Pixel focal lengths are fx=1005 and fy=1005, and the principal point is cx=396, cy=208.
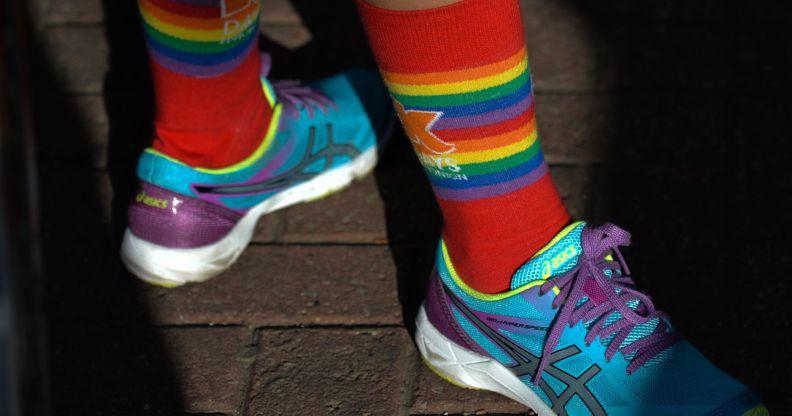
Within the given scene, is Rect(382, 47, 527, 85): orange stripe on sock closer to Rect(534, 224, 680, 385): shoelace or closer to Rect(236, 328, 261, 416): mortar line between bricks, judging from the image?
Rect(534, 224, 680, 385): shoelace

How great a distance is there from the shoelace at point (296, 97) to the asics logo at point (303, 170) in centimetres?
4

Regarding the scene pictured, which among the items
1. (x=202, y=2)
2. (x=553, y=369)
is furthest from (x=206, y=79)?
(x=553, y=369)

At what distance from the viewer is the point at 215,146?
5.68 feet

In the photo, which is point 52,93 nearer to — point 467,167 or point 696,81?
point 467,167

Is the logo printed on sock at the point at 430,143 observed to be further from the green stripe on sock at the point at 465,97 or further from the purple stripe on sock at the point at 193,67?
the purple stripe on sock at the point at 193,67

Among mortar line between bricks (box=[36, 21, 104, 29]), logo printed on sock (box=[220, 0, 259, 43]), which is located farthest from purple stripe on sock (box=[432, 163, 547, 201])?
mortar line between bricks (box=[36, 21, 104, 29])

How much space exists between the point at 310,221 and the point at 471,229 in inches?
22.1

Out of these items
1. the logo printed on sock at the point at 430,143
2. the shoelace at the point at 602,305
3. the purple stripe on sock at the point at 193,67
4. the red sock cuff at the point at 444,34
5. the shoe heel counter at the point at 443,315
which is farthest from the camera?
the purple stripe on sock at the point at 193,67

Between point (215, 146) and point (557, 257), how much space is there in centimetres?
65

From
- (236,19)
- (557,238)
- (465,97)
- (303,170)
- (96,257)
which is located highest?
(465,97)

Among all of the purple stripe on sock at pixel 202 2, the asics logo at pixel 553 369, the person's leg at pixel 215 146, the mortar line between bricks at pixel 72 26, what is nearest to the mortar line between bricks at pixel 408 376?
the asics logo at pixel 553 369

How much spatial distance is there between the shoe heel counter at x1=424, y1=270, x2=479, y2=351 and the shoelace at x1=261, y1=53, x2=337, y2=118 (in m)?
0.50

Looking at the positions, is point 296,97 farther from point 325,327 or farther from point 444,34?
point 444,34

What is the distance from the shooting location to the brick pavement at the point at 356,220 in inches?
62.6
